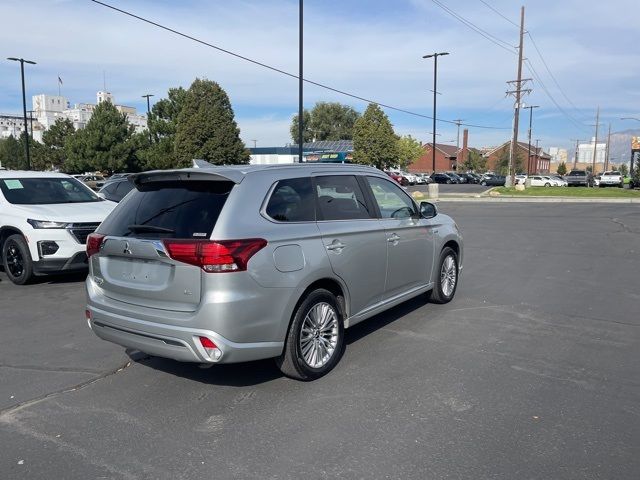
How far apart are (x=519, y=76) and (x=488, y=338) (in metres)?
36.6

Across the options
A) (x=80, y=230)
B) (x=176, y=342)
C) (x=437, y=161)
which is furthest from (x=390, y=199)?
(x=437, y=161)

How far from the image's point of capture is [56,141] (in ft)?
178

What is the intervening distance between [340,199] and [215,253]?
1628mm

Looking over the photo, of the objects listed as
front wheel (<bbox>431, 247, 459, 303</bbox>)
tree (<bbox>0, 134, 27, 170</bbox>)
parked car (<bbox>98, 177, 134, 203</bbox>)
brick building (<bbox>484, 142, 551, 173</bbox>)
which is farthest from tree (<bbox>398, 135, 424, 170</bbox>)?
front wheel (<bbox>431, 247, 459, 303</bbox>)

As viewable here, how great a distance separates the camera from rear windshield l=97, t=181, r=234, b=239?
3918mm

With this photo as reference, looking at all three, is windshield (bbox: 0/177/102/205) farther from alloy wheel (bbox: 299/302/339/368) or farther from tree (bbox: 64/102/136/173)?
tree (bbox: 64/102/136/173)

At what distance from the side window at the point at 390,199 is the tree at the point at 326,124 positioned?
299ft

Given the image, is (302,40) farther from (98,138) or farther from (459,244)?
(98,138)

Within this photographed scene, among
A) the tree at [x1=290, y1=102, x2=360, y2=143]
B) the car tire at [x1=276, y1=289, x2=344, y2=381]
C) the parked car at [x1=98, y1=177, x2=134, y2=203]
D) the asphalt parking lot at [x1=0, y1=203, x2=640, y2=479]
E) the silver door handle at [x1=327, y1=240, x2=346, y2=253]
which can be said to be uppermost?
the tree at [x1=290, y1=102, x2=360, y2=143]

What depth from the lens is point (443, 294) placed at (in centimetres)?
677

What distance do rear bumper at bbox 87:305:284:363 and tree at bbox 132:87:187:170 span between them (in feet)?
131

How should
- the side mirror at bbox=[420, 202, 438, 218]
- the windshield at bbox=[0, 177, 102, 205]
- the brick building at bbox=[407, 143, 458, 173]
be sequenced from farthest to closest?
the brick building at bbox=[407, 143, 458, 173]
the windshield at bbox=[0, 177, 102, 205]
the side mirror at bbox=[420, 202, 438, 218]

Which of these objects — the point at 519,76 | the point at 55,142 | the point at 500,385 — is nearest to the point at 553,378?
the point at 500,385

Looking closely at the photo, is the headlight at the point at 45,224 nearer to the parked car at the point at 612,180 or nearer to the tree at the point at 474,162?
the parked car at the point at 612,180
